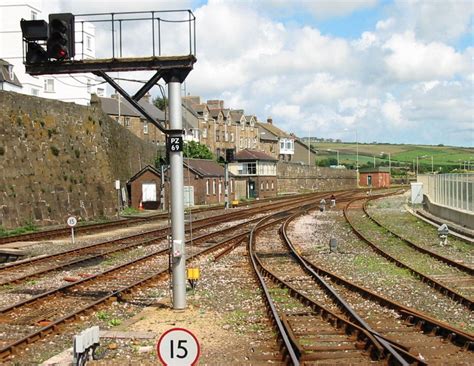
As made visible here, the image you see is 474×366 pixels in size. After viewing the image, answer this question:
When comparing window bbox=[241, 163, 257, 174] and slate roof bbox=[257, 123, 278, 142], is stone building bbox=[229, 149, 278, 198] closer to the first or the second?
window bbox=[241, 163, 257, 174]

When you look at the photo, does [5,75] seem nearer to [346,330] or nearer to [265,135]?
[346,330]

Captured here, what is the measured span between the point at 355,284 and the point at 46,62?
808 cm

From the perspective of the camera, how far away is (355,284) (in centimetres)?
1511

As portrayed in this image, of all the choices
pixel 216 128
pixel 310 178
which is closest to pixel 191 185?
pixel 216 128

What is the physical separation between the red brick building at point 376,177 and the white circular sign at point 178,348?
116200mm

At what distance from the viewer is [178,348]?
651 cm

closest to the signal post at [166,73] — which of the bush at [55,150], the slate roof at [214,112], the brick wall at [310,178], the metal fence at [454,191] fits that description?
the metal fence at [454,191]

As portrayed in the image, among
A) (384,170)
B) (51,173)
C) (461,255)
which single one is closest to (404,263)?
(461,255)

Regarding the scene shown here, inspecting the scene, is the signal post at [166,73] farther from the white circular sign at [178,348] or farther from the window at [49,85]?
the window at [49,85]

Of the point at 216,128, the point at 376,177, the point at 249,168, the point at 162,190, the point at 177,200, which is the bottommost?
the point at 177,200

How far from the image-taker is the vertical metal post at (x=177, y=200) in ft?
41.9

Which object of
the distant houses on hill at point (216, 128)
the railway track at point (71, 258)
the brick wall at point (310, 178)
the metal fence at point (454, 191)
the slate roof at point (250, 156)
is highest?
the distant houses on hill at point (216, 128)

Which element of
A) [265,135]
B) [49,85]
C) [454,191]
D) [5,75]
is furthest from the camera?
[265,135]

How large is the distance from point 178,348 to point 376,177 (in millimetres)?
119184
